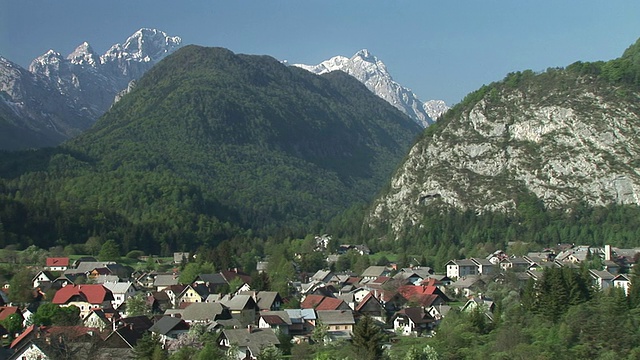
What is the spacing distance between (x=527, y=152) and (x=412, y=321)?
7992cm

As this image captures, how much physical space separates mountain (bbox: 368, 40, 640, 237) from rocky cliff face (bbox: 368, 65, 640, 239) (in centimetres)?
17

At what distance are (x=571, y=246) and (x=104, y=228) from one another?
70589 mm

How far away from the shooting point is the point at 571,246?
121 metres

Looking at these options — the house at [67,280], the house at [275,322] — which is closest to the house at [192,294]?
the house at [67,280]

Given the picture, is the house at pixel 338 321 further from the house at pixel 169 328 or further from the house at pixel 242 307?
the house at pixel 169 328

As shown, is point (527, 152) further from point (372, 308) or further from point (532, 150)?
point (372, 308)

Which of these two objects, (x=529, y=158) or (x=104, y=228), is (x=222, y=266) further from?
(x=529, y=158)

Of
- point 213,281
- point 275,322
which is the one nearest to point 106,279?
point 213,281

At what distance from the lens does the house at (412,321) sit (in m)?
73.6

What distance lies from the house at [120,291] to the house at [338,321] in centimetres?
2384

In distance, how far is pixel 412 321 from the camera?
243 feet

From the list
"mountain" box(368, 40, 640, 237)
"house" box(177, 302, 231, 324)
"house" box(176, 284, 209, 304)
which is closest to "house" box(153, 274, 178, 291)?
"house" box(176, 284, 209, 304)

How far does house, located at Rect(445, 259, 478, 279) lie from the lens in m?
107

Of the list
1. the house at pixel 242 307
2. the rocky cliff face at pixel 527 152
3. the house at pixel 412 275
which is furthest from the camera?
the rocky cliff face at pixel 527 152
